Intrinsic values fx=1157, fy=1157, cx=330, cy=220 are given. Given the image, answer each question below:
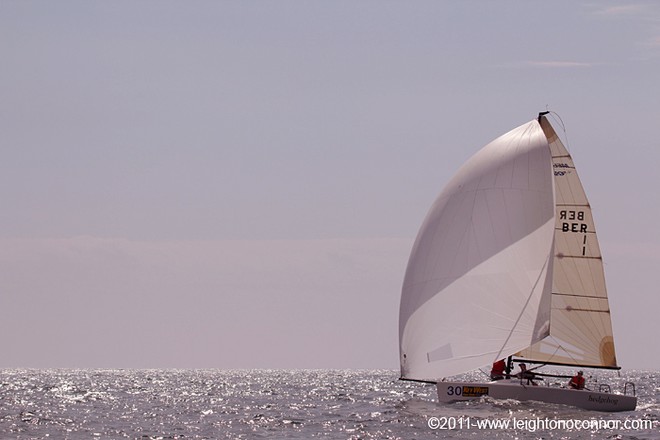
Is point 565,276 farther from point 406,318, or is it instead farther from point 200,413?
point 200,413

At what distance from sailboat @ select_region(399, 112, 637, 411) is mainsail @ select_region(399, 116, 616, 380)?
34mm

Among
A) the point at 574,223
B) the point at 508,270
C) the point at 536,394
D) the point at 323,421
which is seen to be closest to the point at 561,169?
the point at 574,223

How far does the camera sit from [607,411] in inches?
1551

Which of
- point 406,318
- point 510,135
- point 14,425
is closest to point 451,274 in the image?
point 406,318

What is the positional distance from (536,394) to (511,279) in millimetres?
3928

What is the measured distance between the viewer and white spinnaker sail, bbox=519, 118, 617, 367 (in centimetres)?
4075

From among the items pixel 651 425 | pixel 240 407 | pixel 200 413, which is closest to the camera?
pixel 651 425

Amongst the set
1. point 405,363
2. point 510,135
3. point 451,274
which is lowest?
point 405,363

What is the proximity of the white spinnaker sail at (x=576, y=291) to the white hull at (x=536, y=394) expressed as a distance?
1830 mm

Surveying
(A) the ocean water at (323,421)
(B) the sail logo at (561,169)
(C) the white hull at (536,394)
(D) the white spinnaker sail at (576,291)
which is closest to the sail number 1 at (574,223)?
(D) the white spinnaker sail at (576,291)

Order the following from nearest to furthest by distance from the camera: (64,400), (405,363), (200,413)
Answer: (405,363) < (200,413) < (64,400)

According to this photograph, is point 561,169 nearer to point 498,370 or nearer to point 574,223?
point 574,223

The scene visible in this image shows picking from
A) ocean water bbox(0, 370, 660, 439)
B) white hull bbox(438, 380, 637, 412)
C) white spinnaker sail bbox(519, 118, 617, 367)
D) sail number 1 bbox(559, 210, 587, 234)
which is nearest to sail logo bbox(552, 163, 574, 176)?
white spinnaker sail bbox(519, 118, 617, 367)

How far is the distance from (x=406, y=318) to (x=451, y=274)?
2384 mm
